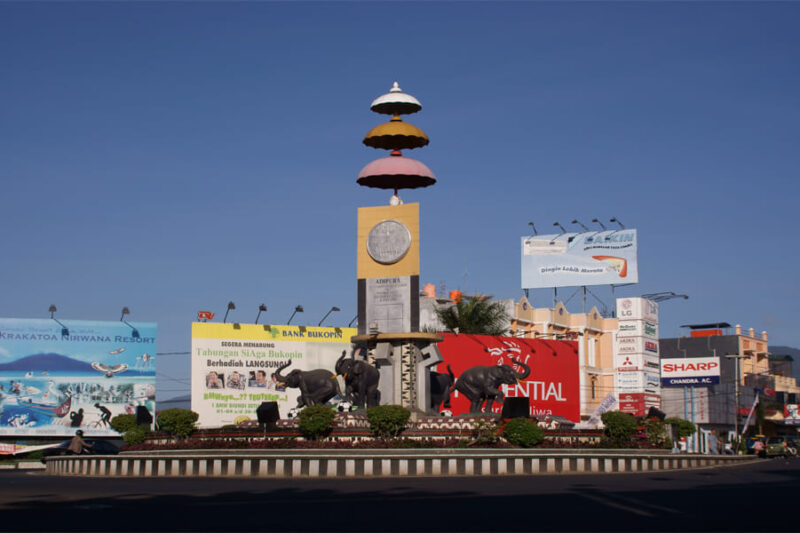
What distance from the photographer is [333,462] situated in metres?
21.8

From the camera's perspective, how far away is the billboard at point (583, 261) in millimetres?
76000

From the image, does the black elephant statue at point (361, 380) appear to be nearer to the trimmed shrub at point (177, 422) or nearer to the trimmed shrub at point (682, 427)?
the trimmed shrub at point (177, 422)

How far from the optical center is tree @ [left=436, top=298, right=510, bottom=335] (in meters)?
68.2

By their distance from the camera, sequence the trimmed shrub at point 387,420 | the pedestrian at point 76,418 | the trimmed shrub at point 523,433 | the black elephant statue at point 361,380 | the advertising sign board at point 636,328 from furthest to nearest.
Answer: the advertising sign board at point 636,328, the pedestrian at point 76,418, the black elephant statue at point 361,380, the trimmed shrub at point 387,420, the trimmed shrub at point 523,433

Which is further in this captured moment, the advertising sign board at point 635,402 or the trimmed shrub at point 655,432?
the advertising sign board at point 635,402

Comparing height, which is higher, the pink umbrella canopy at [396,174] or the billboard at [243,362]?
the pink umbrella canopy at [396,174]

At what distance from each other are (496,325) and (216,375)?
2064 centimetres

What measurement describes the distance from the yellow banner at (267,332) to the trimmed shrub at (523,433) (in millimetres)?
39218

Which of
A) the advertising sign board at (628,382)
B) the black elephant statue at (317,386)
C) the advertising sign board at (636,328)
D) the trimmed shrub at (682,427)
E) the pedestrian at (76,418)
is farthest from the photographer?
the advertising sign board at (636,328)

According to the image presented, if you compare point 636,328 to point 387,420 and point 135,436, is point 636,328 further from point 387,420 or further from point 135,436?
point 387,420

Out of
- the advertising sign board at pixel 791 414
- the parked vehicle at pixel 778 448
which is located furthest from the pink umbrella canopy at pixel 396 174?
the advertising sign board at pixel 791 414

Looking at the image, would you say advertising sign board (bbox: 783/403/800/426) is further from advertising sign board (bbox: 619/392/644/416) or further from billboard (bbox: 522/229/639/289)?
billboard (bbox: 522/229/639/289)

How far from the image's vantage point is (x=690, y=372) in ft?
242

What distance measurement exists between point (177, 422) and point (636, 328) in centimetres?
5621
